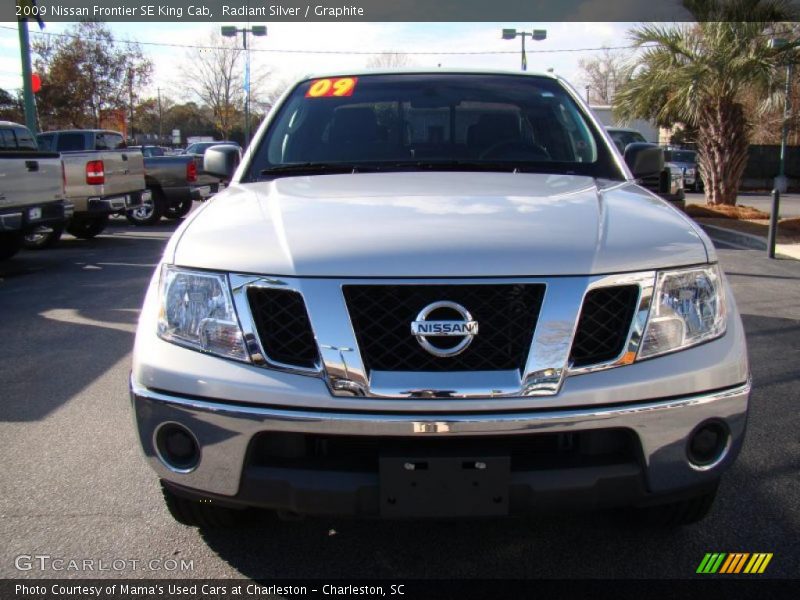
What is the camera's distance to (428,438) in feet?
7.09

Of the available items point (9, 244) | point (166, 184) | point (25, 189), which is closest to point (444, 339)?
point (25, 189)

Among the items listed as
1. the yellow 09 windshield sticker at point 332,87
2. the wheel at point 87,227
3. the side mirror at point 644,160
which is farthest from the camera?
the wheel at point 87,227

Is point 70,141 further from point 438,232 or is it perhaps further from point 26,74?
point 438,232

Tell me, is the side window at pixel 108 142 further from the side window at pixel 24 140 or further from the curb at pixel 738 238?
the curb at pixel 738 238

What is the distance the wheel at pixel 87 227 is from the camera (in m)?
13.3

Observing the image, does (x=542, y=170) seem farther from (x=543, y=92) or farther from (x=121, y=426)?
(x=121, y=426)

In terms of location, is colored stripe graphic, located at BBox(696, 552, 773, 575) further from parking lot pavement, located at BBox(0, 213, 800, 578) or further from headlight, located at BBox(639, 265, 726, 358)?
headlight, located at BBox(639, 265, 726, 358)

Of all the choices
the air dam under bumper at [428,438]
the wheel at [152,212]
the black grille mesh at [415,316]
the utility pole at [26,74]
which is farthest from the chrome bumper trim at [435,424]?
the utility pole at [26,74]

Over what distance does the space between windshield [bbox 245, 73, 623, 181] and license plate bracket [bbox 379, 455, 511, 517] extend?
64.6 inches

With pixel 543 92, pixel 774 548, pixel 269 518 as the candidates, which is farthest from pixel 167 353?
pixel 543 92

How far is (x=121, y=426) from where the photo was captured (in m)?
4.06

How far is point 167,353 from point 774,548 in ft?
7.32

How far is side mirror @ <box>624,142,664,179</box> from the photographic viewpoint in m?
3.77

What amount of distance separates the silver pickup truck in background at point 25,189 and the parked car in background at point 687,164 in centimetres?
2169
